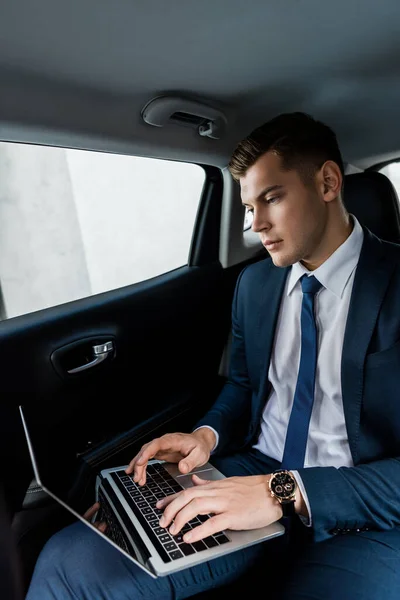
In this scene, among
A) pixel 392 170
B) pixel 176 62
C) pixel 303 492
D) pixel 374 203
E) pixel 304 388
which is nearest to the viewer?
pixel 303 492

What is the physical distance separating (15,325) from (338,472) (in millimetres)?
975

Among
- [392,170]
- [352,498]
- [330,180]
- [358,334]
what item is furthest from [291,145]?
[392,170]

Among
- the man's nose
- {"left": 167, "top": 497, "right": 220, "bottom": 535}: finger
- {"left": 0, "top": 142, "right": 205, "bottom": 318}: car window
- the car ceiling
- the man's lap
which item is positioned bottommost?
the man's lap

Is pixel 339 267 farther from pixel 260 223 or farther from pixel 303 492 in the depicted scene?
pixel 303 492

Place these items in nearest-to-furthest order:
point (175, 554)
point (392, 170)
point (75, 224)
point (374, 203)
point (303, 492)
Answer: point (175, 554)
point (303, 492)
point (374, 203)
point (392, 170)
point (75, 224)

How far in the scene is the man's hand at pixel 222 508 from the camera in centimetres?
93

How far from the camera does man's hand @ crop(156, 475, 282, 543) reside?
93 cm

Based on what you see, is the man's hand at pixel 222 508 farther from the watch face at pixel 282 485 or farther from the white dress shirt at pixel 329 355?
the white dress shirt at pixel 329 355

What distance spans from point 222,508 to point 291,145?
92 centimetres

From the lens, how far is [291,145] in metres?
1.29

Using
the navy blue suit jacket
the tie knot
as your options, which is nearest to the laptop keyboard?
the navy blue suit jacket

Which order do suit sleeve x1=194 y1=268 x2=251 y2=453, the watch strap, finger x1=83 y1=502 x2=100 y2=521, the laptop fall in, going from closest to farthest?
the laptop, the watch strap, finger x1=83 y1=502 x2=100 y2=521, suit sleeve x1=194 y1=268 x2=251 y2=453

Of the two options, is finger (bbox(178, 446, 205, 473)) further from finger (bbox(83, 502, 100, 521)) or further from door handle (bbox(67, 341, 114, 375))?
door handle (bbox(67, 341, 114, 375))

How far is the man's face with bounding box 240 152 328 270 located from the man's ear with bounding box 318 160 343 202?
18 mm
